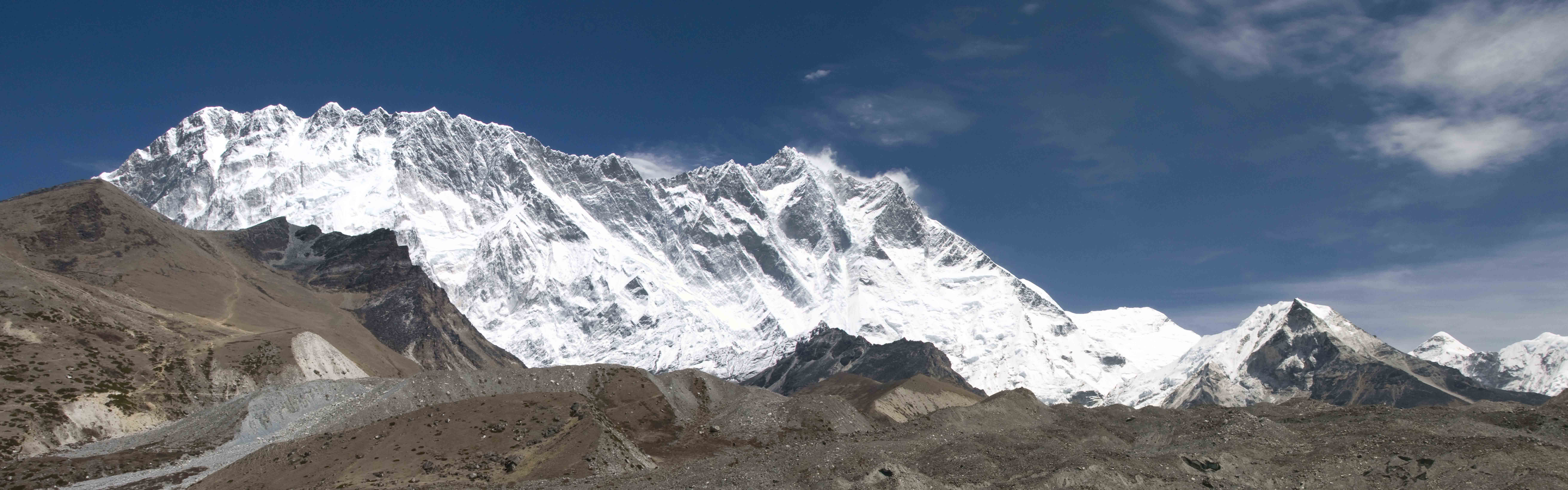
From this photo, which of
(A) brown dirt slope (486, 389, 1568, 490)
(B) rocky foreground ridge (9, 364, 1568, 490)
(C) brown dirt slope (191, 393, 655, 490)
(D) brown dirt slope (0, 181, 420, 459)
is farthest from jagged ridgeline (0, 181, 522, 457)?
(A) brown dirt slope (486, 389, 1568, 490)

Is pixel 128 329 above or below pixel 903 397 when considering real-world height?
above

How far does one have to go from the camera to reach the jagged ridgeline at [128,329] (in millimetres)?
83062

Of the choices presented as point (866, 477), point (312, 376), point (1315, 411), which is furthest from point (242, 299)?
point (1315, 411)

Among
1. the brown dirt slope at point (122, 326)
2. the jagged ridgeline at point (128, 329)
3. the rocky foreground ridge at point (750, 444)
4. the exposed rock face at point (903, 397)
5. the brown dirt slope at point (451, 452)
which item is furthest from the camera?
the exposed rock face at point (903, 397)

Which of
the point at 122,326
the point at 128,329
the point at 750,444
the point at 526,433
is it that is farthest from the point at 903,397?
the point at 122,326

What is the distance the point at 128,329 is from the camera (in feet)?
340

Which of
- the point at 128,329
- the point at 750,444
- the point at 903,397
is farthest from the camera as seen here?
the point at 903,397

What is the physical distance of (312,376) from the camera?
366 ft

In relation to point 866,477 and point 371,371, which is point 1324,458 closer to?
point 866,477

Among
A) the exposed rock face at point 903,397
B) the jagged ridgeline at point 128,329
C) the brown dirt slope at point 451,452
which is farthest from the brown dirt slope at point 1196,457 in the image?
the jagged ridgeline at point 128,329

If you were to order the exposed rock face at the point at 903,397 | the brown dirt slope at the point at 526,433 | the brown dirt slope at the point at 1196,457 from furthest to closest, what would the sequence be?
the exposed rock face at the point at 903,397 < the brown dirt slope at the point at 526,433 < the brown dirt slope at the point at 1196,457

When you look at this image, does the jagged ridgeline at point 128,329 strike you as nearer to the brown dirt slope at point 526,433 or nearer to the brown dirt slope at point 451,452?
the brown dirt slope at point 451,452

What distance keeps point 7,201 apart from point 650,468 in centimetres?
16782

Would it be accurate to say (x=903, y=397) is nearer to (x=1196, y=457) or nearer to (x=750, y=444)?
(x=750, y=444)
